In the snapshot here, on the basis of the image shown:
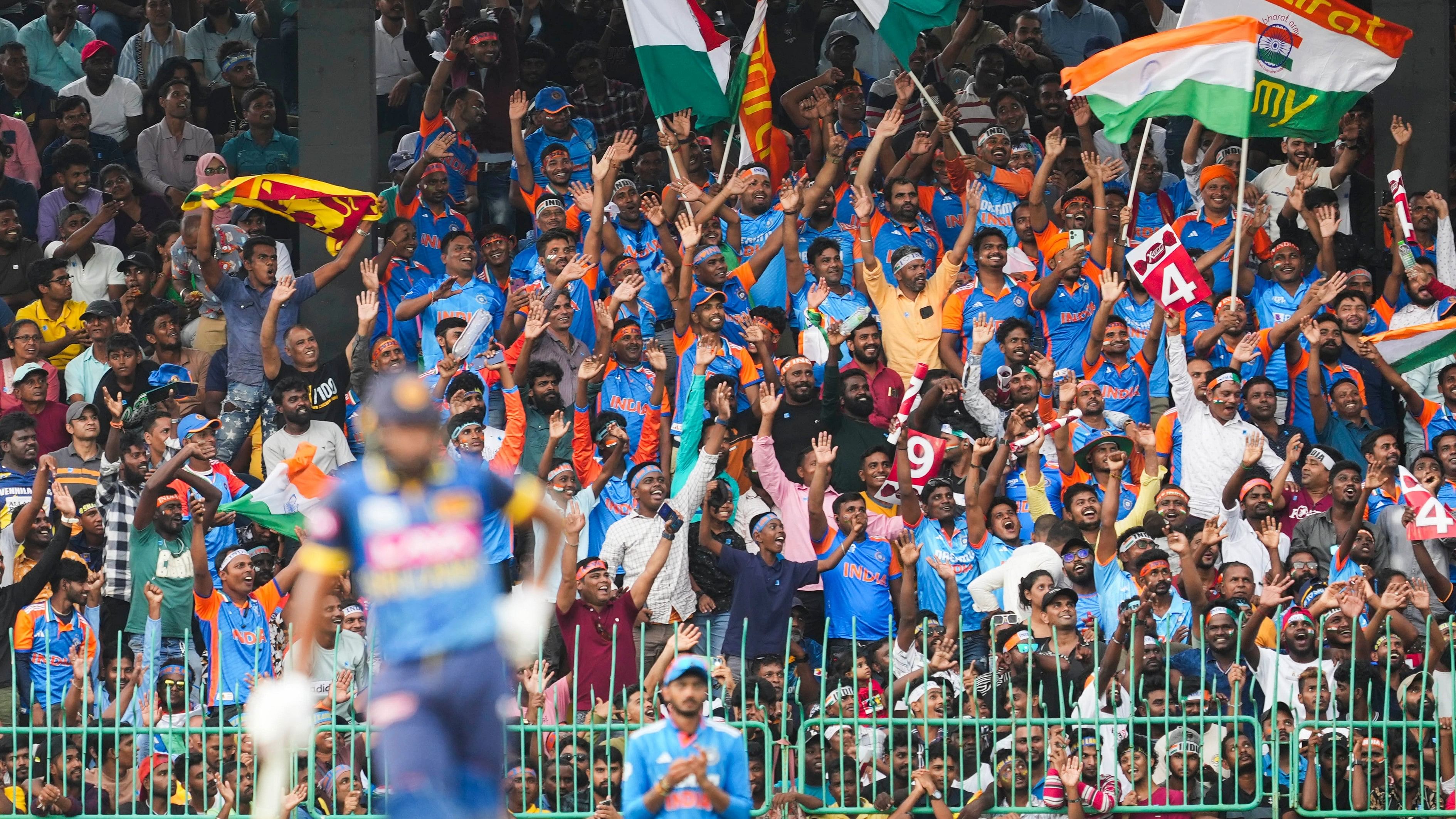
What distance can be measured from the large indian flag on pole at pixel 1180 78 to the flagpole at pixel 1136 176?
0.22m

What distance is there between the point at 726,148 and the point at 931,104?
65.2 inches

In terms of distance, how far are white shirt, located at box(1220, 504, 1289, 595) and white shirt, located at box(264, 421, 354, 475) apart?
6110 millimetres

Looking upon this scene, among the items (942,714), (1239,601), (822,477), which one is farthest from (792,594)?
(1239,601)

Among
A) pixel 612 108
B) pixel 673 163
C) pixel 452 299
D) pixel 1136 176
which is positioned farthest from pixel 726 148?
pixel 1136 176

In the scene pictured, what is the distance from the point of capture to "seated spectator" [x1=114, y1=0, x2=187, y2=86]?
19953mm

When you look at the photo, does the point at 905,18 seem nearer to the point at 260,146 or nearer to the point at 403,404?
the point at 260,146

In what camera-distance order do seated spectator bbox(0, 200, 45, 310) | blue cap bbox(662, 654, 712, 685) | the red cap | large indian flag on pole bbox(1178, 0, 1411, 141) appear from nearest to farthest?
blue cap bbox(662, 654, 712, 685), large indian flag on pole bbox(1178, 0, 1411, 141), seated spectator bbox(0, 200, 45, 310), the red cap

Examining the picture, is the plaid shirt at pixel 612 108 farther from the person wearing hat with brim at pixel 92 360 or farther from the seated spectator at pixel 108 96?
the person wearing hat with brim at pixel 92 360

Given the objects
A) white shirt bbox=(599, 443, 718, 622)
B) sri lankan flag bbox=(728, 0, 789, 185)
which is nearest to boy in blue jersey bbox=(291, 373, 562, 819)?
white shirt bbox=(599, 443, 718, 622)

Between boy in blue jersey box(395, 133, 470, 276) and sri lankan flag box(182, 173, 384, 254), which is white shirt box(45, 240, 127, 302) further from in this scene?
boy in blue jersey box(395, 133, 470, 276)

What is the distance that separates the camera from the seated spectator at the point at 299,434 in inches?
602

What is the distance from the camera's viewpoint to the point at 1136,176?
1697 cm

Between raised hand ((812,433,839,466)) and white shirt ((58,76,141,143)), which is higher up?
white shirt ((58,76,141,143))

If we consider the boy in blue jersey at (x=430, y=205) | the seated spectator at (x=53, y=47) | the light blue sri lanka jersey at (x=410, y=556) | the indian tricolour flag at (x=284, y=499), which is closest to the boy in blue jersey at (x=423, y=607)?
the light blue sri lanka jersey at (x=410, y=556)
